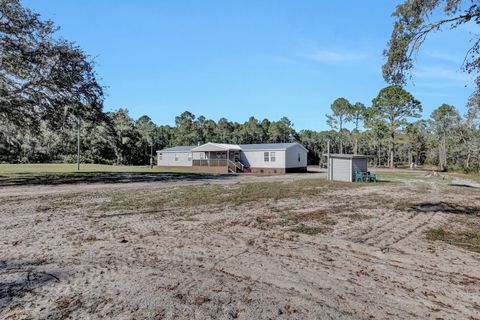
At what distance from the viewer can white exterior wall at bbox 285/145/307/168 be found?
33.6 meters

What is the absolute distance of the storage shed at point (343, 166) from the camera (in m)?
21.7

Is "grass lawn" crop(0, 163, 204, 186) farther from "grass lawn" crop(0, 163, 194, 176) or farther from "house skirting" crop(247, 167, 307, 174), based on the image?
"house skirting" crop(247, 167, 307, 174)

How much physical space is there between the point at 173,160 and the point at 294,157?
1664 cm

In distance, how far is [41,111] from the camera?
1786 centimetres

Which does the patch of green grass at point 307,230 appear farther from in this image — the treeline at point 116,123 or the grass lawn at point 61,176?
the grass lawn at point 61,176

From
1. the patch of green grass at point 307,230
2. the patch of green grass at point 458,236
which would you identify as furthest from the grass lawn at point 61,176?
the patch of green grass at point 458,236

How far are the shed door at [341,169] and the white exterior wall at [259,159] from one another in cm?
1084

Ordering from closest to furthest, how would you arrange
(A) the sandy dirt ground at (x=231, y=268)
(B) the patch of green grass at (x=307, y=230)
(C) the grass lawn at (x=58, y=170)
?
(A) the sandy dirt ground at (x=231, y=268), (B) the patch of green grass at (x=307, y=230), (C) the grass lawn at (x=58, y=170)

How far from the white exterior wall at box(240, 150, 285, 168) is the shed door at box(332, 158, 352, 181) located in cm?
1084

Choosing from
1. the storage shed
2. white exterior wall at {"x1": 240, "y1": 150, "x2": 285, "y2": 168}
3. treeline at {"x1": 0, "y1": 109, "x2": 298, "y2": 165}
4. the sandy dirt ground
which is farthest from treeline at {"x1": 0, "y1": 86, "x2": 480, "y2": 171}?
the sandy dirt ground

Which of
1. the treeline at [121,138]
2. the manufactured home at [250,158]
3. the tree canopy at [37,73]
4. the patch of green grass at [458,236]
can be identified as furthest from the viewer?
the manufactured home at [250,158]

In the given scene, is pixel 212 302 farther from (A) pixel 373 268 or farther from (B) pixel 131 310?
(A) pixel 373 268

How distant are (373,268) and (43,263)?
4.81m

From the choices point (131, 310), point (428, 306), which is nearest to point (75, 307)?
point (131, 310)
